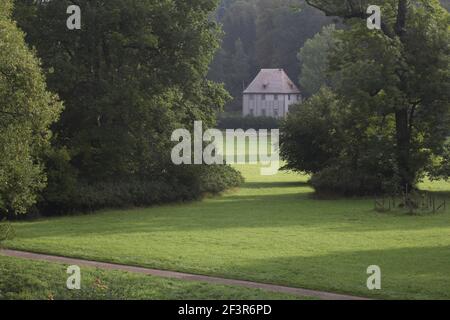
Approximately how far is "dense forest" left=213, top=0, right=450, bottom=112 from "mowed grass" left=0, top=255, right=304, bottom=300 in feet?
346

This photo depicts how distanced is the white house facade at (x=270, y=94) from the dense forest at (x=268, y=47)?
2.48m

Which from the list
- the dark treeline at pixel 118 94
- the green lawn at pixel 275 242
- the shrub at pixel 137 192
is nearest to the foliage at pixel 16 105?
the green lawn at pixel 275 242

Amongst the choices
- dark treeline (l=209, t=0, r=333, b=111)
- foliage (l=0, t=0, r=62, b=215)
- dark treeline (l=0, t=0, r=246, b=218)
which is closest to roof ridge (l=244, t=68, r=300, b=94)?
dark treeline (l=209, t=0, r=333, b=111)

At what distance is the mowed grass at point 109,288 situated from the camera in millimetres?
17172

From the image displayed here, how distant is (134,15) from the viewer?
119ft

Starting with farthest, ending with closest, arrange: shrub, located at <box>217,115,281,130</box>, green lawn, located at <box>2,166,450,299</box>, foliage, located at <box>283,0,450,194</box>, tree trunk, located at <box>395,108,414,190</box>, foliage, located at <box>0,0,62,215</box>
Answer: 1. shrub, located at <box>217,115,281,130</box>
2. tree trunk, located at <box>395,108,414,190</box>
3. foliage, located at <box>283,0,450,194</box>
4. foliage, located at <box>0,0,62,215</box>
5. green lawn, located at <box>2,166,450,299</box>

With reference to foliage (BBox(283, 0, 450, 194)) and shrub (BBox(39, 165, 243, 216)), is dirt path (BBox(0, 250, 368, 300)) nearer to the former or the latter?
shrub (BBox(39, 165, 243, 216))

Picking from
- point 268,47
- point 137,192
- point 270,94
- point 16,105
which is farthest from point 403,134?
point 268,47

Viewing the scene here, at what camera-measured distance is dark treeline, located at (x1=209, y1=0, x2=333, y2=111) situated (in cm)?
12888

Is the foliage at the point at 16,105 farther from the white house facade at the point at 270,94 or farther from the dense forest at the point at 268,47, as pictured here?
the dense forest at the point at 268,47

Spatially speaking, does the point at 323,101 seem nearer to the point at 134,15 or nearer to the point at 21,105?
the point at 134,15
